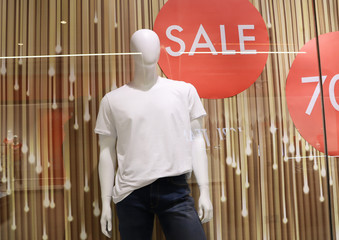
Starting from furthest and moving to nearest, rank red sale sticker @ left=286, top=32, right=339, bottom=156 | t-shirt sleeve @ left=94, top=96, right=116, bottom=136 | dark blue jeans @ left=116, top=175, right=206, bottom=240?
red sale sticker @ left=286, top=32, right=339, bottom=156 < t-shirt sleeve @ left=94, top=96, right=116, bottom=136 < dark blue jeans @ left=116, top=175, right=206, bottom=240

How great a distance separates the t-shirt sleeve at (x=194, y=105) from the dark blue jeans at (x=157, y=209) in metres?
0.26

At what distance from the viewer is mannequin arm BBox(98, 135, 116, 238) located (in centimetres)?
135

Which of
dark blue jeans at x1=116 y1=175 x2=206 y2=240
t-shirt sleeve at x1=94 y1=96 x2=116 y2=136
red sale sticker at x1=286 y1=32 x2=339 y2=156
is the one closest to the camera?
dark blue jeans at x1=116 y1=175 x2=206 y2=240

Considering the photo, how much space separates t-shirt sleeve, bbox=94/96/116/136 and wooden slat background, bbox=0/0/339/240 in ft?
0.21

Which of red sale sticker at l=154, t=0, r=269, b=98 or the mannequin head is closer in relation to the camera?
the mannequin head

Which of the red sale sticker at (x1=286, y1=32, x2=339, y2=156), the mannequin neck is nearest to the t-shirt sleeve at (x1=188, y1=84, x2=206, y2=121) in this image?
the mannequin neck

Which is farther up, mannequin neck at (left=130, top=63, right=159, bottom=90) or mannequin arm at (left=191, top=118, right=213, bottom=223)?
mannequin neck at (left=130, top=63, right=159, bottom=90)

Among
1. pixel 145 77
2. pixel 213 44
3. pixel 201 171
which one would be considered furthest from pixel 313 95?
pixel 145 77

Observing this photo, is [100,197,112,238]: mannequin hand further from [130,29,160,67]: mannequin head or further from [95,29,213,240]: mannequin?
[130,29,160,67]: mannequin head

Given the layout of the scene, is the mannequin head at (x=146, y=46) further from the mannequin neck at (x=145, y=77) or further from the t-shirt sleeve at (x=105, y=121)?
the t-shirt sleeve at (x=105, y=121)

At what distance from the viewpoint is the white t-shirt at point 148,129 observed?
132cm

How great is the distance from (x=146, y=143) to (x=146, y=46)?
1.18ft

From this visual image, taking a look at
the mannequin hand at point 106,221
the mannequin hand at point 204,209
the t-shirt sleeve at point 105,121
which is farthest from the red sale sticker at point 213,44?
the mannequin hand at point 106,221

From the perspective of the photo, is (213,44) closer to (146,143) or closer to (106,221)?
(146,143)
